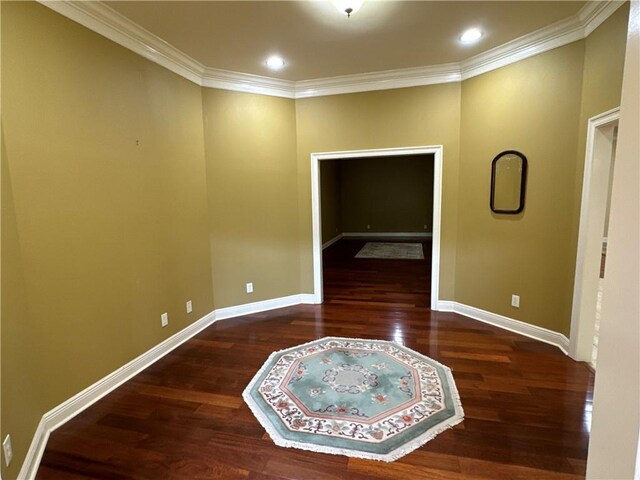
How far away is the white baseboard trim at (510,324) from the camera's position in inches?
123

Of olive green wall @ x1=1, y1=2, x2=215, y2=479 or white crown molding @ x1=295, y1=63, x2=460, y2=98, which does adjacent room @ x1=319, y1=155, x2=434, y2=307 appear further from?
olive green wall @ x1=1, y1=2, x2=215, y2=479

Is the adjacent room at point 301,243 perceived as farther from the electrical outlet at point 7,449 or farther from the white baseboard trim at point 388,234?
the white baseboard trim at point 388,234

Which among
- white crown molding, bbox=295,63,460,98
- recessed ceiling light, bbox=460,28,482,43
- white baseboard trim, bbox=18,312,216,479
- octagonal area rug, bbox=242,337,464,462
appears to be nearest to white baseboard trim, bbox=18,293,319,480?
white baseboard trim, bbox=18,312,216,479

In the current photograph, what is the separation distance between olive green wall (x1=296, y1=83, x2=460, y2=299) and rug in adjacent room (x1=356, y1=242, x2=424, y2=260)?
3.17m

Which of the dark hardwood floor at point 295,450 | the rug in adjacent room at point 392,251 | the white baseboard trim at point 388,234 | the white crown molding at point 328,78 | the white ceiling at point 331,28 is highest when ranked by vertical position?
the white ceiling at point 331,28

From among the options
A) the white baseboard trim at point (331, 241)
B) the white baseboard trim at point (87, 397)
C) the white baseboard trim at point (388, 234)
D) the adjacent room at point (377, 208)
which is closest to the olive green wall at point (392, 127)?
the white baseboard trim at point (87, 397)

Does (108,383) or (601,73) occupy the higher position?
(601,73)

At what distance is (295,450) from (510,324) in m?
2.71

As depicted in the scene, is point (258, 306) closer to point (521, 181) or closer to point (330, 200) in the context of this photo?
point (521, 181)

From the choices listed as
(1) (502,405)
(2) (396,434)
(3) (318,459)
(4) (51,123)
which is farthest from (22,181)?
(1) (502,405)

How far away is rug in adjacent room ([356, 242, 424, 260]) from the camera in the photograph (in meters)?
7.28

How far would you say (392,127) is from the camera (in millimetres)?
3965

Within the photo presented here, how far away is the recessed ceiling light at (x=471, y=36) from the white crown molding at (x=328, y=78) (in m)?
0.37

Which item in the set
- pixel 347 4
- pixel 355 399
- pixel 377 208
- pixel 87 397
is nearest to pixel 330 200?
pixel 377 208
